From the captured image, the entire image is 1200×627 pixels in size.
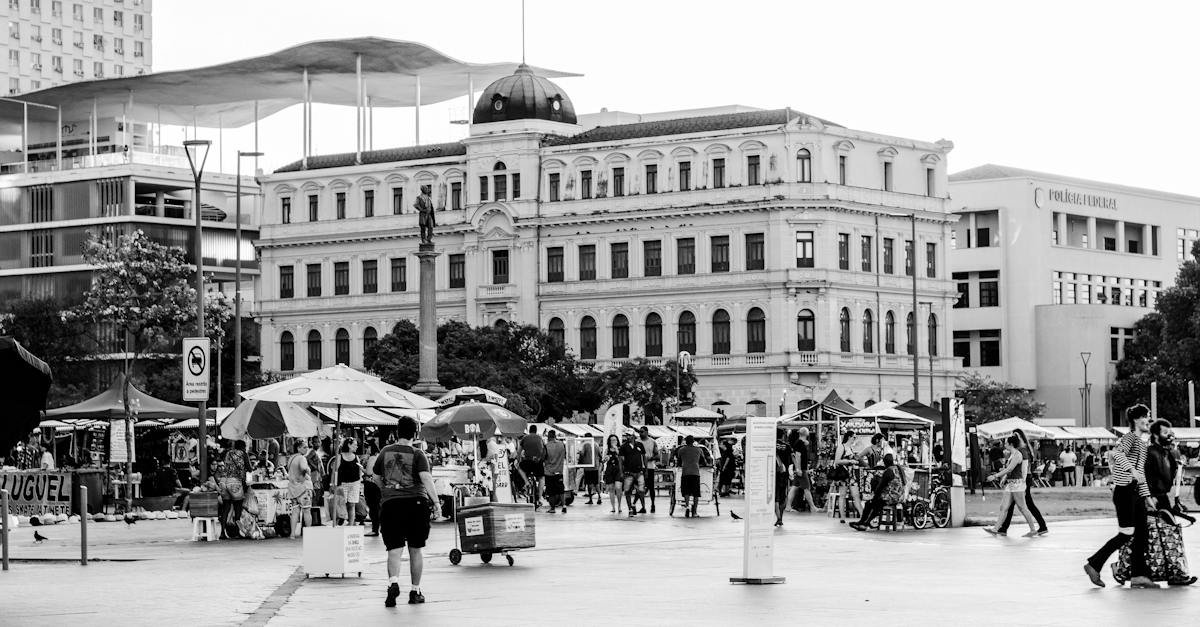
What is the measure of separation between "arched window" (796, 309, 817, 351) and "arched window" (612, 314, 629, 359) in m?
9.57

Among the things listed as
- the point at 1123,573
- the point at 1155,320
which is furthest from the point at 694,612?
the point at 1155,320

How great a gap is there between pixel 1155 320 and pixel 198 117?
2289 inches

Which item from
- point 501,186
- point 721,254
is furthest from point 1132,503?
point 501,186

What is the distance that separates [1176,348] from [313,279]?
4540 centimetres

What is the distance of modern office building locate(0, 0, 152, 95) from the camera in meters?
156

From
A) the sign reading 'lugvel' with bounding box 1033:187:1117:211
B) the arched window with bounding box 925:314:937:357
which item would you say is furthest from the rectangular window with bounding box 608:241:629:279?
the sign reading 'lugvel' with bounding box 1033:187:1117:211

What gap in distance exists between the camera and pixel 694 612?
19.3 metres

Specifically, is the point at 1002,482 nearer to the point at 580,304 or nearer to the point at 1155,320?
the point at 580,304

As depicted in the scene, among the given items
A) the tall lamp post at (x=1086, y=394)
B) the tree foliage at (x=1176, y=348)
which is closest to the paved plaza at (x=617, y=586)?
the tree foliage at (x=1176, y=348)

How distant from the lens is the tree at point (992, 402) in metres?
108

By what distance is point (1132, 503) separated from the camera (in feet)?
69.9

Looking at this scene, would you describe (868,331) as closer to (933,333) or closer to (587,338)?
(933,333)

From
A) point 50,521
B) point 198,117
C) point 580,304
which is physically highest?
point 198,117

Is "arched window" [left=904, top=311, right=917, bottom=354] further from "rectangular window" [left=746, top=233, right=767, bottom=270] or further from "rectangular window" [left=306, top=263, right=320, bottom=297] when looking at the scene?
"rectangular window" [left=306, top=263, right=320, bottom=297]
